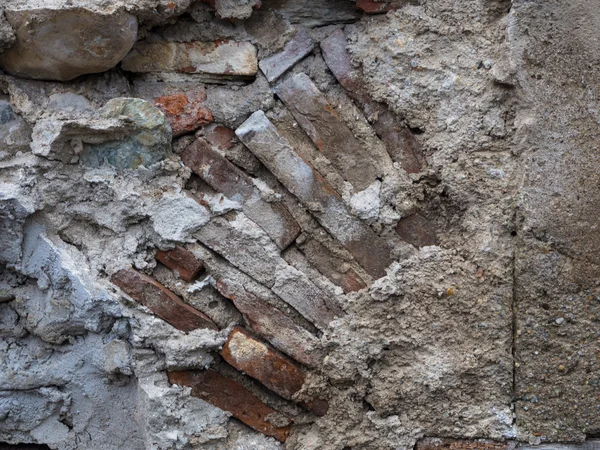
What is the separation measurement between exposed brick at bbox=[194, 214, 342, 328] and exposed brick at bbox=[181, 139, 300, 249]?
28 mm

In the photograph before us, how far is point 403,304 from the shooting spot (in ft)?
5.24

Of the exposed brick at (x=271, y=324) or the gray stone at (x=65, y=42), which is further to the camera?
the exposed brick at (x=271, y=324)

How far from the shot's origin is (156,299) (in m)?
1.57

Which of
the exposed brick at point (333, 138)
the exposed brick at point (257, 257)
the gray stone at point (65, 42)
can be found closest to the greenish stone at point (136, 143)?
the gray stone at point (65, 42)

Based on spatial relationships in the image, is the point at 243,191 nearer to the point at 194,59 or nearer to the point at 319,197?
the point at 319,197

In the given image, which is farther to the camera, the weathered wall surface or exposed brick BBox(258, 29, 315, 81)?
exposed brick BBox(258, 29, 315, 81)

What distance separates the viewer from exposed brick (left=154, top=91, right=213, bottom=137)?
162cm

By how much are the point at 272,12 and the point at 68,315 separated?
90cm

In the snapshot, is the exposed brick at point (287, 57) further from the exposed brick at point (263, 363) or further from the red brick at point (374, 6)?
the exposed brick at point (263, 363)

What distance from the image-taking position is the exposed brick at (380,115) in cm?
162

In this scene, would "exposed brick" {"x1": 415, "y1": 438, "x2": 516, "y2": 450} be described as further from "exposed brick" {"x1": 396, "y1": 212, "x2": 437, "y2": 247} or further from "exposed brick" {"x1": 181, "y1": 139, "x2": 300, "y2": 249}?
"exposed brick" {"x1": 181, "y1": 139, "x2": 300, "y2": 249}

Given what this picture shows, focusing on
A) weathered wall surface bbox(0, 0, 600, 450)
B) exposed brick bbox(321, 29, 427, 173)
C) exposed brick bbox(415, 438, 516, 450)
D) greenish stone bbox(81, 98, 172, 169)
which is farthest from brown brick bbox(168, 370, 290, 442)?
exposed brick bbox(321, 29, 427, 173)

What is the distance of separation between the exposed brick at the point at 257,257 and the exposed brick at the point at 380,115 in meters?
0.38

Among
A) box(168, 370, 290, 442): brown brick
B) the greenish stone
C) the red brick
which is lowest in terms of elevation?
box(168, 370, 290, 442): brown brick
